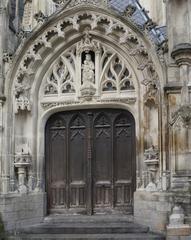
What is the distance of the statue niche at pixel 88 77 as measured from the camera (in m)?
9.83

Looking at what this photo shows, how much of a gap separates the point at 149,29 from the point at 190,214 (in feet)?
12.5

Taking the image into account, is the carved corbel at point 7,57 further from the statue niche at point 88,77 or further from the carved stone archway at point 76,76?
the statue niche at point 88,77

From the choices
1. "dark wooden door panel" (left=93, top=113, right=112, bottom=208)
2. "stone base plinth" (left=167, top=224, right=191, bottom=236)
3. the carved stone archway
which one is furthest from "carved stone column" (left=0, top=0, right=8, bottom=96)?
"stone base plinth" (left=167, top=224, right=191, bottom=236)

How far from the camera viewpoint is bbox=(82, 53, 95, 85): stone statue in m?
9.89

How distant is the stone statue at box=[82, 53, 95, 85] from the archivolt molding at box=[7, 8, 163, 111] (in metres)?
0.35

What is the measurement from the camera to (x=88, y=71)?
9938mm

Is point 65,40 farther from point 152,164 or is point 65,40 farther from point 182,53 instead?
point 152,164

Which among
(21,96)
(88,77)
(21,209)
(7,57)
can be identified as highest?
(7,57)

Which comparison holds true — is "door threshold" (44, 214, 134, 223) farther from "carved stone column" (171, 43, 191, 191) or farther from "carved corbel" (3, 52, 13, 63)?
"carved corbel" (3, 52, 13, 63)

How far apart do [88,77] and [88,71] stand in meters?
0.14

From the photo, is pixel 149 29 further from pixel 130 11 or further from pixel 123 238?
pixel 123 238

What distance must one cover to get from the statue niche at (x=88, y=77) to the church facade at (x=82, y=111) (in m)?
0.02

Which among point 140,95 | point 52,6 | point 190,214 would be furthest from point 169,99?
point 52,6

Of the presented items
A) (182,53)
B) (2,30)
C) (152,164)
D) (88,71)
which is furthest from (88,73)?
(152,164)
